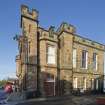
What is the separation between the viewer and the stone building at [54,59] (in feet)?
113

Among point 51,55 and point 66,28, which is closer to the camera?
point 51,55

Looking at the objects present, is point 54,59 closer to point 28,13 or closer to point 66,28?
point 66,28

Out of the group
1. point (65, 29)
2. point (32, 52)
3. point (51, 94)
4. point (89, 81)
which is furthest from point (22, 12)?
point (89, 81)

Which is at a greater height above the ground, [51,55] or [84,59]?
[51,55]

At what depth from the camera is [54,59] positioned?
1490 inches

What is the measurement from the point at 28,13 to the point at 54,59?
719 cm

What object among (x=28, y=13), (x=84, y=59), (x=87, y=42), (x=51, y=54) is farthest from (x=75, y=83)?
(x=28, y=13)

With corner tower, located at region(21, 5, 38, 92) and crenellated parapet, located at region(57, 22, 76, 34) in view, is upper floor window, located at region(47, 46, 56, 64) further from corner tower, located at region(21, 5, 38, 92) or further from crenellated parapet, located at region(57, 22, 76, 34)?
crenellated parapet, located at region(57, 22, 76, 34)

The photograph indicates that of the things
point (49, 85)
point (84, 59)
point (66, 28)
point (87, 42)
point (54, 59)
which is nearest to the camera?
point (49, 85)

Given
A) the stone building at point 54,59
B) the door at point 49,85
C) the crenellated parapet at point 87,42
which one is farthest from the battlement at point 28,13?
the crenellated parapet at point 87,42

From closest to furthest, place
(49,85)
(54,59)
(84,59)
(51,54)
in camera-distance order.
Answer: (49,85), (51,54), (54,59), (84,59)

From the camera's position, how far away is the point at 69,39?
3994 cm

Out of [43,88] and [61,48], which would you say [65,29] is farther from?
[43,88]

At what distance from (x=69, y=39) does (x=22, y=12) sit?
29.0 ft
